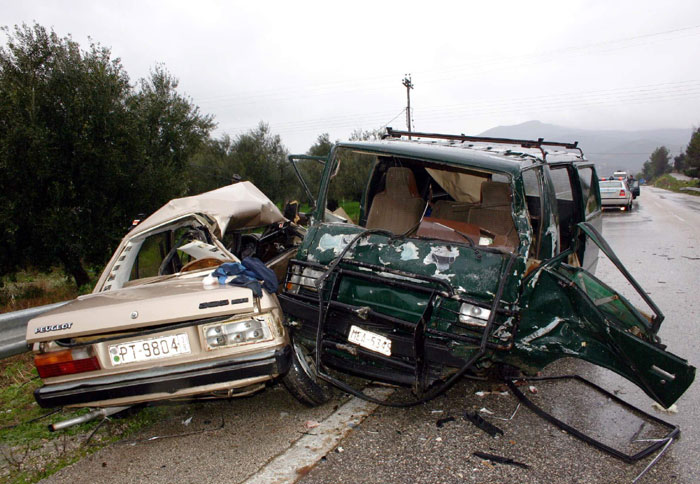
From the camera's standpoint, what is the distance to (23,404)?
3.77 m

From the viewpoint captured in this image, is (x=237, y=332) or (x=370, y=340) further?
(x=370, y=340)

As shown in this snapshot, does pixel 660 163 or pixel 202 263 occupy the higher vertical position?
pixel 202 263

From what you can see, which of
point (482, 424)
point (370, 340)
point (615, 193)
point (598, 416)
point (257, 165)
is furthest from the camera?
point (257, 165)

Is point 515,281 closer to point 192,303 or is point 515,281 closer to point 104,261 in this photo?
point 192,303

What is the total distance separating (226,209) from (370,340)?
205 cm

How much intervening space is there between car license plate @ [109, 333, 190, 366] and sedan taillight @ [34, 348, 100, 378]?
129 millimetres

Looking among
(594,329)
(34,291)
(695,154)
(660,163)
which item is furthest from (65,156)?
(660,163)

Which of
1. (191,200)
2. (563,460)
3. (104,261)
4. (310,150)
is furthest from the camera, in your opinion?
(310,150)

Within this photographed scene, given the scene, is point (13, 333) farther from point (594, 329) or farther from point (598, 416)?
point (598, 416)

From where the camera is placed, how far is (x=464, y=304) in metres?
3.27

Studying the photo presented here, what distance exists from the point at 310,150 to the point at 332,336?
128ft

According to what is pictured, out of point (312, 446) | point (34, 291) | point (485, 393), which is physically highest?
point (312, 446)

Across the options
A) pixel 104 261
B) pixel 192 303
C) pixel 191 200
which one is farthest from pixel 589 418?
pixel 104 261

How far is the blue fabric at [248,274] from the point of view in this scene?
3.16m
